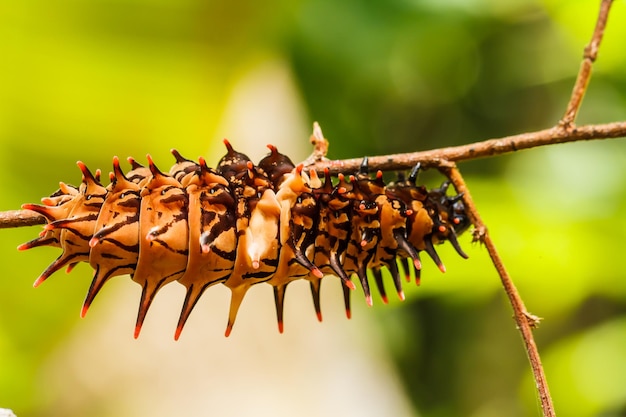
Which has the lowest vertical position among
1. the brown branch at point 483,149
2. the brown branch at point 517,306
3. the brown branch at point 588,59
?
the brown branch at point 517,306

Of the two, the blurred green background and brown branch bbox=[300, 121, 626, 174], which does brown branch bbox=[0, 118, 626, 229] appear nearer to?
brown branch bbox=[300, 121, 626, 174]

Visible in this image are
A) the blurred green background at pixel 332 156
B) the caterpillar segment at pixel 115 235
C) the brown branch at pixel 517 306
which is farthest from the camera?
the blurred green background at pixel 332 156

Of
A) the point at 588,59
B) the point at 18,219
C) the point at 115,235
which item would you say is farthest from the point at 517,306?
the point at 18,219

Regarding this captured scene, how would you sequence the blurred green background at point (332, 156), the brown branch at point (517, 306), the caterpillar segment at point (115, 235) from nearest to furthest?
1. the caterpillar segment at point (115, 235)
2. the brown branch at point (517, 306)
3. the blurred green background at point (332, 156)

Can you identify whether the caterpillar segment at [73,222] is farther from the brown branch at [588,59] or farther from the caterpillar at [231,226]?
the brown branch at [588,59]

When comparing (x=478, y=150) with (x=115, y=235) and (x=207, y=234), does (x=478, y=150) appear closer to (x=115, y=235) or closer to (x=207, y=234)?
(x=207, y=234)

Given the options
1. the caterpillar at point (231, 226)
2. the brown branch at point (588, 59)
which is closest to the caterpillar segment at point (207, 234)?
the caterpillar at point (231, 226)

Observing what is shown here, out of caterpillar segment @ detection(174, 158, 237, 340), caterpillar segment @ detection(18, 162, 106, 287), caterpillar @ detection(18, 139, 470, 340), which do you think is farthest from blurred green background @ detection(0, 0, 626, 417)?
caterpillar segment @ detection(18, 162, 106, 287)

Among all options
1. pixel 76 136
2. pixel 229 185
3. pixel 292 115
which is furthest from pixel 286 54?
pixel 229 185
